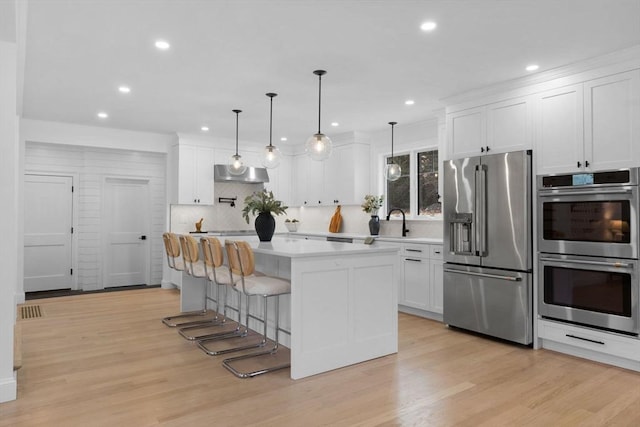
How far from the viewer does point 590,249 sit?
12.1 ft

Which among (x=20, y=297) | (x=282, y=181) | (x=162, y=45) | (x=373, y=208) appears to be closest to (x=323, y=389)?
(x=162, y=45)

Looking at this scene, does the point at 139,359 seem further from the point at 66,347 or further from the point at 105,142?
the point at 105,142

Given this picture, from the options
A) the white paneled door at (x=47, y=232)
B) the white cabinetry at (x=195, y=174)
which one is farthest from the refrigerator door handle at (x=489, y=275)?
the white paneled door at (x=47, y=232)

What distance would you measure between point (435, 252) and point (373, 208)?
1.77m

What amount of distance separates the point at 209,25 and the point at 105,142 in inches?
176

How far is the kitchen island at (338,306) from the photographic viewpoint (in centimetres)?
332

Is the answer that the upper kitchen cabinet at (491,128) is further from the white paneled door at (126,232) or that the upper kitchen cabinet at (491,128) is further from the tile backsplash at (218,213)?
the white paneled door at (126,232)

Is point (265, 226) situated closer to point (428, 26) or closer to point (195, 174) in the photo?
point (428, 26)

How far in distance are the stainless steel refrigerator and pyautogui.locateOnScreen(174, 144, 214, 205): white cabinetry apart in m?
4.23

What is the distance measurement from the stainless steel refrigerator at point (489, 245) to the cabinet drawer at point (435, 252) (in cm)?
32

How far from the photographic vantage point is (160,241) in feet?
25.4

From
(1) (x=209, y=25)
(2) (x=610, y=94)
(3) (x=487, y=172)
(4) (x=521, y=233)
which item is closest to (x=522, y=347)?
(4) (x=521, y=233)

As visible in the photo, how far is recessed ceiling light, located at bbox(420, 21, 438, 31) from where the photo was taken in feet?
10.1

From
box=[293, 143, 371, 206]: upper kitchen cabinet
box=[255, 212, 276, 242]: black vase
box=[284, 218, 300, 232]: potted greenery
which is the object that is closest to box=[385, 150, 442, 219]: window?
box=[293, 143, 371, 206]: upper kitchen cabinet
